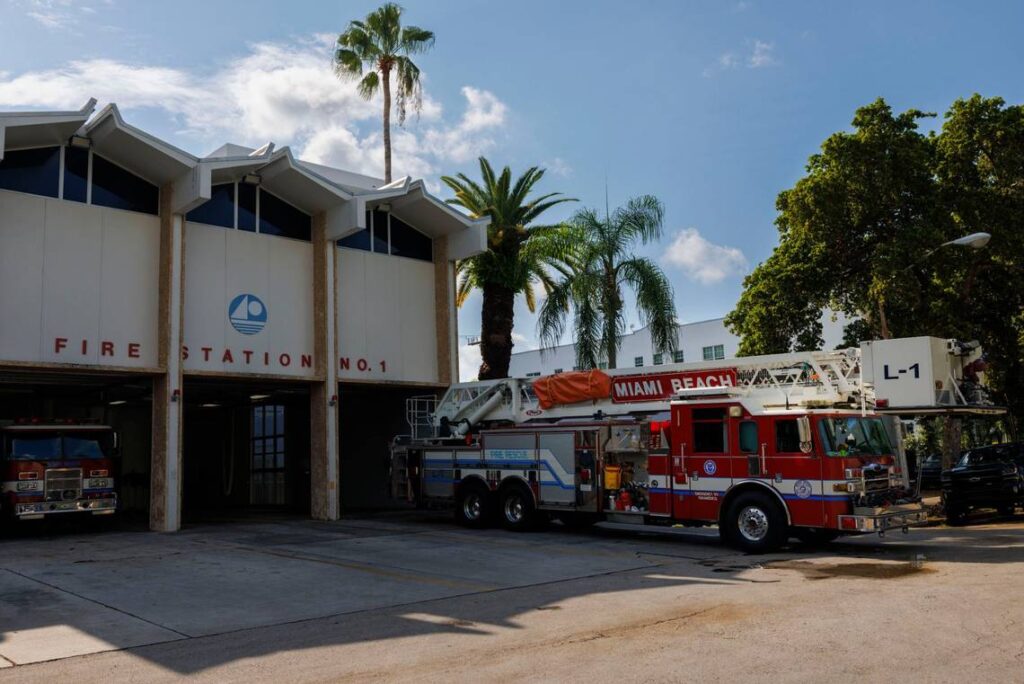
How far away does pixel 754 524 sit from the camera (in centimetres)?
1478

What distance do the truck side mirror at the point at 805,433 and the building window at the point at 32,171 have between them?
15695mm

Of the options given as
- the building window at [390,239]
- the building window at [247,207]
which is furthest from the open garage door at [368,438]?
the building window at [247,207]

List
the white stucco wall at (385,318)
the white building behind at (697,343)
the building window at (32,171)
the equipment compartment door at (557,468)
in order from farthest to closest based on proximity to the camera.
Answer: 1. the white building behind at (697,343)
2. the white stucco wall at (385,318)
3. the building window at (32,171)
4. the equipment compartment door at (557,468)

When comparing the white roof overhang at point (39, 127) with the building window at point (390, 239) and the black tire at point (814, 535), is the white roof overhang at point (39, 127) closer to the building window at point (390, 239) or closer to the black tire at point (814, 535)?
the building window at point (390, 239)

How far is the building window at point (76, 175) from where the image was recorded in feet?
62.6

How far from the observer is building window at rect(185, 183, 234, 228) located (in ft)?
68.9

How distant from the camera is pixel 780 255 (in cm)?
2567

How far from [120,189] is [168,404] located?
4975 mm

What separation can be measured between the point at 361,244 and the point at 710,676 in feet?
61.9

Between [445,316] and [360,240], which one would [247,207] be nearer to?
[360,240]

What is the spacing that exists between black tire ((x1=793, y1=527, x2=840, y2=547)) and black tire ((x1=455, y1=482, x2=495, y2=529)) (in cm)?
660

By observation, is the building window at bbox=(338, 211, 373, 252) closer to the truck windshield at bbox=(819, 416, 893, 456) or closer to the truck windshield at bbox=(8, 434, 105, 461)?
the truck windshield at bbox=(8, 434, 105, 461)

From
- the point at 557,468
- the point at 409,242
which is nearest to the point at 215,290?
the point at 409,242

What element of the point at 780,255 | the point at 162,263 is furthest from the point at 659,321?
the point at 162,263
